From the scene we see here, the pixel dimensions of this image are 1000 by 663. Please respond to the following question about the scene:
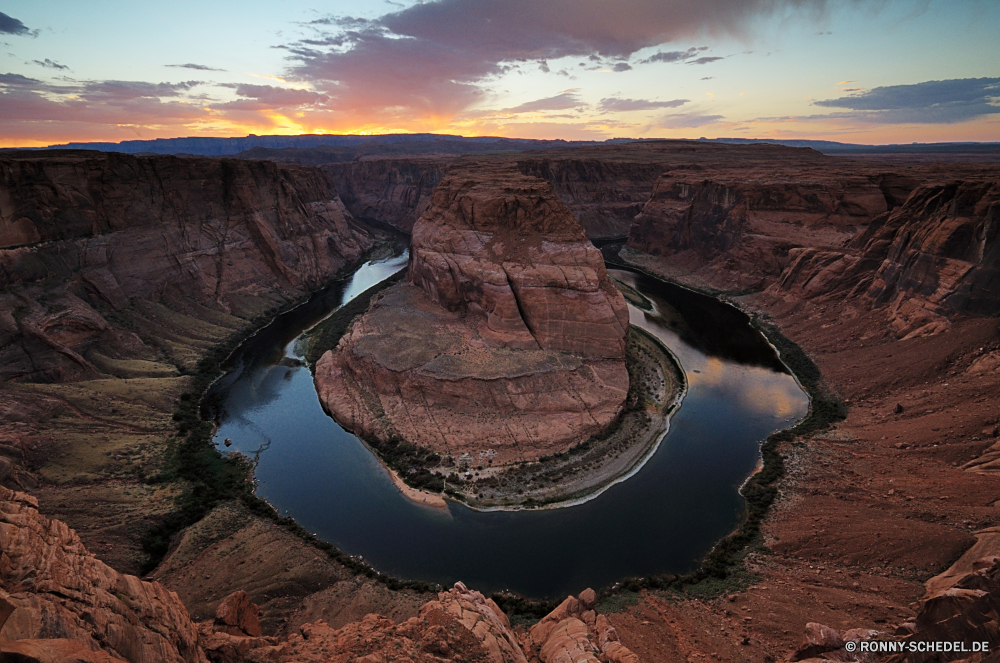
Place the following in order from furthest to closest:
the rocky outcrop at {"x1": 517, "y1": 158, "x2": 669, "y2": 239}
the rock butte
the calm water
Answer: the rocky outcrop at {"x1": 517, "y1": 158, "x2": 669, "y2": 239} < the rock butte < the calm water

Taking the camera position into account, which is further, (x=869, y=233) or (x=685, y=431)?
(x=869, y=233)

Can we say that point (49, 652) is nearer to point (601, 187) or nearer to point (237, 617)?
point (237, 617)

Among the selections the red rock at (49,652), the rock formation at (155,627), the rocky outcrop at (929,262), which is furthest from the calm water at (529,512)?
the red rock at (49,652)

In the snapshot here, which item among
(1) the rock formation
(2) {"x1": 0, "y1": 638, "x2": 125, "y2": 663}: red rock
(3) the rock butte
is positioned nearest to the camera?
(2) {"x1": 0, "y1": 638, "x2": 125, "y2": 663}: red rock

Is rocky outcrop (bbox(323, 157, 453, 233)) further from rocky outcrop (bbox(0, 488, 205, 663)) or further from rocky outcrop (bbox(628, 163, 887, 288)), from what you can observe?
rocky outcrop (bbox(0, 488, 205, 663))

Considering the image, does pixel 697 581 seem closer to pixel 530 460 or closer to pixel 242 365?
pixel 530 460

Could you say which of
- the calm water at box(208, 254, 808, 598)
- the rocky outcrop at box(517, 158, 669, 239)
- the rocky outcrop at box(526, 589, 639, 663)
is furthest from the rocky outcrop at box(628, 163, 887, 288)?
the rocky outcrop at box(526, 589, 639, 663)

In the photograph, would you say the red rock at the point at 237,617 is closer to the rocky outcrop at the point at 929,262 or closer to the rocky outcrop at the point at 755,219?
the rocky outcrop at the point at 929,262

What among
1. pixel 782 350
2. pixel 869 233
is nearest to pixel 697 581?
pixel 782 350
